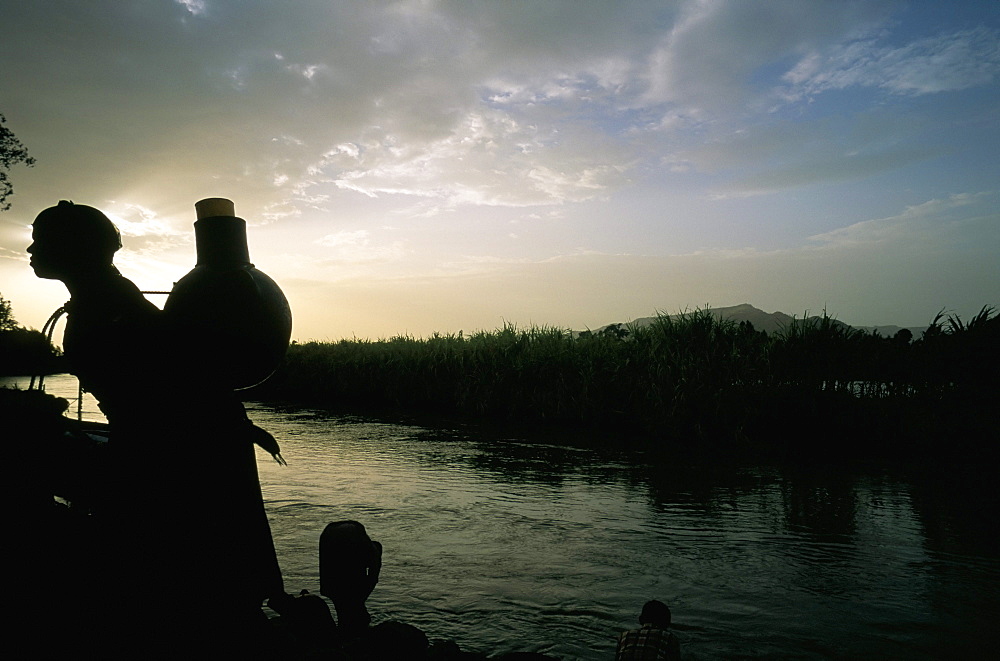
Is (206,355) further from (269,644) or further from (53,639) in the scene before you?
(53,639)

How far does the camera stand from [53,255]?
73.7 inches

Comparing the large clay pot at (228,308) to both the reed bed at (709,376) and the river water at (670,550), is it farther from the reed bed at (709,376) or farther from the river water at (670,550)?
the reed bed at (709,376)

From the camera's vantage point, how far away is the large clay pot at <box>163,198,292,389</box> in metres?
1.50

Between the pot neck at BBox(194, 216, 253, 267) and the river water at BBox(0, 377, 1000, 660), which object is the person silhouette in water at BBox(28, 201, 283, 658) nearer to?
the pot neck at BBox(194, 216, 253, 267)

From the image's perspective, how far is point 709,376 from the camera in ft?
31.5

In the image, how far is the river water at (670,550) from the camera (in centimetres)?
304

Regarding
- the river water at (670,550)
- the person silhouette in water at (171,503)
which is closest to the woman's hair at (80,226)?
the person silhouette in water at (171,503)

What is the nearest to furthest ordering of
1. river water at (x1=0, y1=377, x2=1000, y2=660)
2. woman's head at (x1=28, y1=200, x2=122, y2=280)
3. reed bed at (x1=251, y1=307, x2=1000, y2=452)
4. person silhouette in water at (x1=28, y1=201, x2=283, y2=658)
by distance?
person silhouette in water at (x1=28, y1=201, x2=283, y2=658) < woman's head at (x1=28, y1=200, x2=122, y2=280) < river water at (x1=0, y1=377, x2=1000, y2=660) < reed bed at (x1=251, y1=307, x2=1000, y2=452)

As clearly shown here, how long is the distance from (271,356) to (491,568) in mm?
2641

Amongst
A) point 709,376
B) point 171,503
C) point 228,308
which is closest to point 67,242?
point 228,308

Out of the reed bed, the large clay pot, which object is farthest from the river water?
the large clay pot

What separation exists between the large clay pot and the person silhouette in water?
0.10ft

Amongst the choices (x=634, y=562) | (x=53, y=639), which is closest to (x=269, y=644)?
(x=53, y=639)

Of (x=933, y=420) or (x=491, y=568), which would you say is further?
(x=933, y=420)
